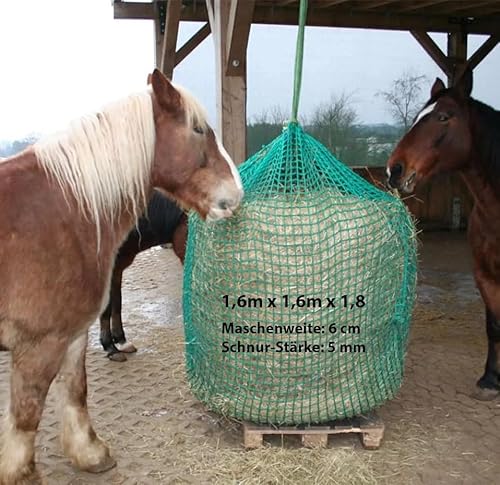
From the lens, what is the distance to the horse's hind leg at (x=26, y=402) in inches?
75.7

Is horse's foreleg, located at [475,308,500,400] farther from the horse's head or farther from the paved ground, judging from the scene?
the horse's head

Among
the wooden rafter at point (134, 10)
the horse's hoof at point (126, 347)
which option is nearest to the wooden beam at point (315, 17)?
the wooden rafter at point (134, 10)

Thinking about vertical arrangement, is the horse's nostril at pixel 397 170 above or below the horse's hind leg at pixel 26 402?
above

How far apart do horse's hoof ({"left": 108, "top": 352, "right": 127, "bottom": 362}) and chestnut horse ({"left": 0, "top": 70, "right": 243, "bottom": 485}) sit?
1.50 meters

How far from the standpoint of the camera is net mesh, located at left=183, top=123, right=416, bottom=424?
232 centimetres

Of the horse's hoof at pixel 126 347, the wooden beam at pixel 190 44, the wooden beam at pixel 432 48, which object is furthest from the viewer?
the wooden beam at pixel 432 48

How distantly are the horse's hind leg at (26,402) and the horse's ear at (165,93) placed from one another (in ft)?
2.97

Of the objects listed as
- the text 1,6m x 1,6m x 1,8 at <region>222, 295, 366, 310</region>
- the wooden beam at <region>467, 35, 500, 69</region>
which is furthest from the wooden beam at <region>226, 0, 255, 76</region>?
the wooden beam at <region>467, 35, 500, 69</region>

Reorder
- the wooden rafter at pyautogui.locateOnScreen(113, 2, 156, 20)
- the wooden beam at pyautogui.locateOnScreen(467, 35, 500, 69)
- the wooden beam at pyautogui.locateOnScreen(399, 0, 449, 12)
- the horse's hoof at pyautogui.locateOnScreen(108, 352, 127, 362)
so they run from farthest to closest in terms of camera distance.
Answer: the wooden beam at pyautogui.locateOnScreen(467, 35, 500, 69)
the wooden rafter at pyautogui.locateOnScreen(113, 2, 156, 20)
the wooden beam at pyautogui.locateOnScreen(399, 0, 449, 12)
the horse's hoof at pyautogui.locateOnScreen(108, 352, 127, 362)

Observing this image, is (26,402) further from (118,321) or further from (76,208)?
(118,321)

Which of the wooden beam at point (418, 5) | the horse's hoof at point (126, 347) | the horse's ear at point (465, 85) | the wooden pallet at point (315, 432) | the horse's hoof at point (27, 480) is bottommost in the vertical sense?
the horse's hoof at point (126, 347)

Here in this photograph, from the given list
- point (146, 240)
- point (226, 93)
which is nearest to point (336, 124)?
point (226, 93)

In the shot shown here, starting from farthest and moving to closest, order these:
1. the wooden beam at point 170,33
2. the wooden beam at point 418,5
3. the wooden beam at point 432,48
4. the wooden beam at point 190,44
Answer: the wooden beam at point 432,48 → the wooden beam at point 190,44 → the wooden beam at point 418,5 → the wooden beam at point 170,33

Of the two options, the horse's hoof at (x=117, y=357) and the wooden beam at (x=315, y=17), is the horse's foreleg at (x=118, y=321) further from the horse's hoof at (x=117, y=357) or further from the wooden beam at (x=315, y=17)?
the wooden beam at (x=315, y=17)
